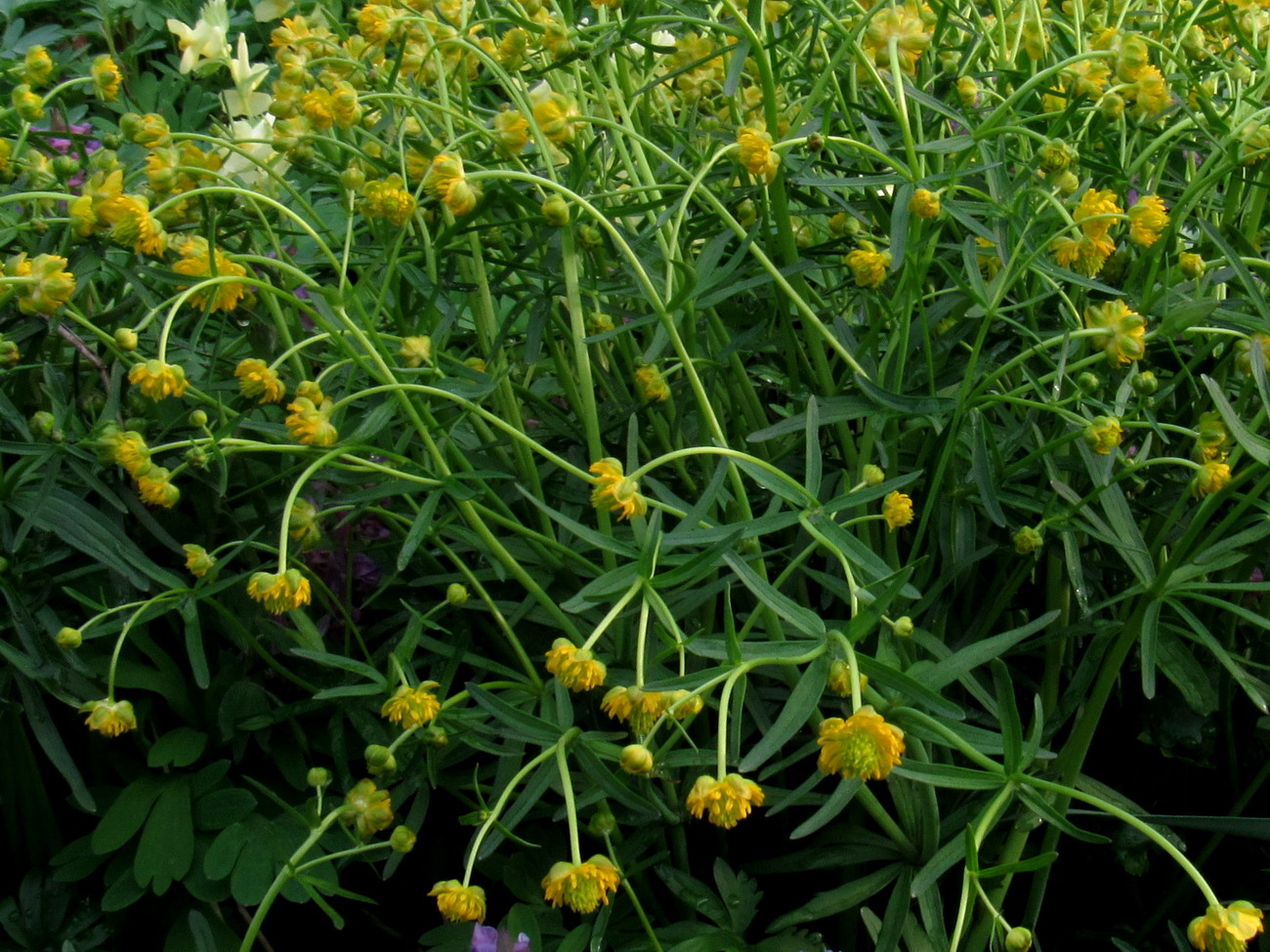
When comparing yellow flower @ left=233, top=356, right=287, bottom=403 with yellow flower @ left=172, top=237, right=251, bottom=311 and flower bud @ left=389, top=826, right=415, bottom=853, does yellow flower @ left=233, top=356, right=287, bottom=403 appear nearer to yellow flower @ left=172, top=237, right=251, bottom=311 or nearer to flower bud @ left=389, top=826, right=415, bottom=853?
yellow flower @ left=172, top=237, right=251, bottom=311

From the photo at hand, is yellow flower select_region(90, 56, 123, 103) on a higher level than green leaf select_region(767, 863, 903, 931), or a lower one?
higher

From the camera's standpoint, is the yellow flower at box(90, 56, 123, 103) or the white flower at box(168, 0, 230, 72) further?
the white flower at box(168, 0, 230, 72)

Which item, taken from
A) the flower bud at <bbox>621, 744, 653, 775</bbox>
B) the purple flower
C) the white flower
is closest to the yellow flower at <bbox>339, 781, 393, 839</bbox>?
the purple flower

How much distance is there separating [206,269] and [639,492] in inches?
15.2

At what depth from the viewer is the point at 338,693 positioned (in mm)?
924

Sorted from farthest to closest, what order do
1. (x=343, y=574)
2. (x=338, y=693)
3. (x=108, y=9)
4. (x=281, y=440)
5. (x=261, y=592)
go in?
(x=108, y=9)
(x=343, y=574)
(x=281, y=440)
(x=338, y=693)
(x=261, y=592)

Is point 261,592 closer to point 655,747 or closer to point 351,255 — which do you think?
point 655,747

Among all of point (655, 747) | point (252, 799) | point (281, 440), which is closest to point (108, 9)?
point (281, 440)

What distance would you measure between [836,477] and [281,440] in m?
0.50

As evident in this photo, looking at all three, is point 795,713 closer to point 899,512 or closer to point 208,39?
point 899,512

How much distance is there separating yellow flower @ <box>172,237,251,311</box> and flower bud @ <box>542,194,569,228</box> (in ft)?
0.79

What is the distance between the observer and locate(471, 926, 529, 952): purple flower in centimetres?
96

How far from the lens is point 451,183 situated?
0.87 meters

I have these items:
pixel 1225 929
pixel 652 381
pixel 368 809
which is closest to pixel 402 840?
pixel 368 809
